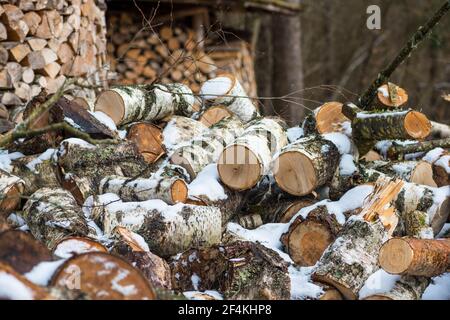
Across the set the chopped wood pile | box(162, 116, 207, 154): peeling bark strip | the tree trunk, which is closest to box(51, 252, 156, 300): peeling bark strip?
box(162, 116, 207, 154): peeling bark strip

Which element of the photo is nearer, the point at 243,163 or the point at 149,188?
the point at 149,188

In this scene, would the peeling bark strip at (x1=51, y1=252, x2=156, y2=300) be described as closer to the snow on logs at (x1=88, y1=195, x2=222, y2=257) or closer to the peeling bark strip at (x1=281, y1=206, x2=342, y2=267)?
the snow on logs at (x1=88, y1=195, x2=222, y2=257)

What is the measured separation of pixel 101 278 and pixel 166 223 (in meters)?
1.54

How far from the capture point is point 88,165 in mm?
5363

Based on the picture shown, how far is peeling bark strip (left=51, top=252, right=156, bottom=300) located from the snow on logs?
149 cm

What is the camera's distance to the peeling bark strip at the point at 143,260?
13.5 ft

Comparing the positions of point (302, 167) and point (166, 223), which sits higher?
point (302, 167)

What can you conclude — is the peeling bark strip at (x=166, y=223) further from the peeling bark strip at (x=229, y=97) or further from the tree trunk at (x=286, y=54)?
the tree trunk at (x=286, y=54)

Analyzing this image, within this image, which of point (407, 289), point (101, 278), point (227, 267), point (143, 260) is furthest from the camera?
point (227, 267)

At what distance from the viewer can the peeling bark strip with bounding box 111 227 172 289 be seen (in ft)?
13.5

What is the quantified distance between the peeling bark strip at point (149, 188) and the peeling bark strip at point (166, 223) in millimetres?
104

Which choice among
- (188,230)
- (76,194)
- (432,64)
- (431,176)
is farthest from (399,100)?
(432,64)

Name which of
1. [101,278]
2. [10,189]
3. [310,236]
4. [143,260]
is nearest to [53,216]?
[10,189]

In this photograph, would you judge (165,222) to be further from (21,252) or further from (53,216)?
(21,252)
